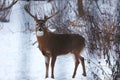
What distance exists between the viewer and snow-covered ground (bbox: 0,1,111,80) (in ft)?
21.7

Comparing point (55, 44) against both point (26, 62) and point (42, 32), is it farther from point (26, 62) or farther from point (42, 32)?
point (26, 62)

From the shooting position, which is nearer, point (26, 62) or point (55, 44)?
point (55, 44)

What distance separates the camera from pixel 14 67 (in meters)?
7.18

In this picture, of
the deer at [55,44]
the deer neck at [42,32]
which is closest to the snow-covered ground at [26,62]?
the deer at [55,44]

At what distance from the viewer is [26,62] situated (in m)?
7.50

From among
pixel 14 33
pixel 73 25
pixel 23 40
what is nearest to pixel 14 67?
pixel 73 25

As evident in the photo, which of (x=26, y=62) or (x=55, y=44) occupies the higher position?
(x=55, y=44)

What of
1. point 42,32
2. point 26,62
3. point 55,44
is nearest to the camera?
point 42,32

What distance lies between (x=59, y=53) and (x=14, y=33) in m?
4.63

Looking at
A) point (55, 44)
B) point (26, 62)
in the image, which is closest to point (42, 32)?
point (55, 44)

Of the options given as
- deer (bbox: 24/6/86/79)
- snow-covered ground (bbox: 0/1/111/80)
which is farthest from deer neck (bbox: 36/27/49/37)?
snow-covered ground (bbox: 0/1/111/80)

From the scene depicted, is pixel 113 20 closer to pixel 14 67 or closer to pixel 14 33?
pixel 14 67

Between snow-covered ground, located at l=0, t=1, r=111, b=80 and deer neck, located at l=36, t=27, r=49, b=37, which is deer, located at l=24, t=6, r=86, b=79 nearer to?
deer neck, located at l=36, t=27, r=49, b=37

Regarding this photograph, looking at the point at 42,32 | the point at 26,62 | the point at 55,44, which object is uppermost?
the point at 42,32
